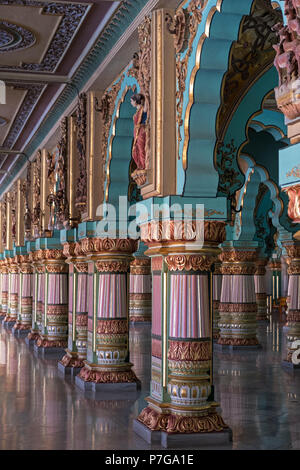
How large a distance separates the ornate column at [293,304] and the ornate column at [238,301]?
1846 millimetres

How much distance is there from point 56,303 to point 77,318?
2607mm

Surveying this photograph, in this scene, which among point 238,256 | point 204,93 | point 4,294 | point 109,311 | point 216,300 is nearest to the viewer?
point 204,93

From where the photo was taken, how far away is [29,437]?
21.0 ft

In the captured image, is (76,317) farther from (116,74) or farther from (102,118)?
(116,74)

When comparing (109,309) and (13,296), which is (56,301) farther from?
(13,296)

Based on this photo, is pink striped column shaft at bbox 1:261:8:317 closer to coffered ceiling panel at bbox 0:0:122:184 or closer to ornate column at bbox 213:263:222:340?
ornate column at bbox 213:263:222:340

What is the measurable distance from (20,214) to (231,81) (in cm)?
1123

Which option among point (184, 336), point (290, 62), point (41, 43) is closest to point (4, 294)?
point (41, 43)

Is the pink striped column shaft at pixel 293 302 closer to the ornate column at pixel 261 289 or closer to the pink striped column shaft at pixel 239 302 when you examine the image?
the pink striped column shaft at pixel 239 302

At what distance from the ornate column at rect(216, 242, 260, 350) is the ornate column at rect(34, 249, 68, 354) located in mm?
3376

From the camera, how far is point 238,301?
14.1 m

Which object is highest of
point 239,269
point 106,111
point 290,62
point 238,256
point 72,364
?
point 106,111

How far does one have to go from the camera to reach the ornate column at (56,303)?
1317cm

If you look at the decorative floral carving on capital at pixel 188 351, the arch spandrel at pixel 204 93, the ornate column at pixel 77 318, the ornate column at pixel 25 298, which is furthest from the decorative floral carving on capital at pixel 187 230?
the ornate column at pixel 25 298
